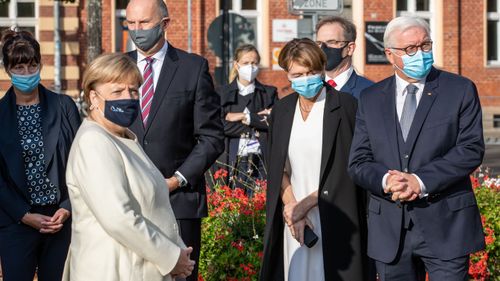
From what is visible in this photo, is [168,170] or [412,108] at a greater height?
[412,108]

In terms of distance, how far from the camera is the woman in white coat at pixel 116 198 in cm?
456

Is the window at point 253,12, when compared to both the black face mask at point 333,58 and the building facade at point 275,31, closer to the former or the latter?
the building facade at point 275,31

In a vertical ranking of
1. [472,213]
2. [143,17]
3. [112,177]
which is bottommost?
[472,213]

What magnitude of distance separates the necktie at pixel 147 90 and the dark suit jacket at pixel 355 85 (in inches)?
63.5

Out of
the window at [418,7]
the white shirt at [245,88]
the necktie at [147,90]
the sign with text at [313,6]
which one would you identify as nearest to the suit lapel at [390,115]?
the necktie at [147,90]

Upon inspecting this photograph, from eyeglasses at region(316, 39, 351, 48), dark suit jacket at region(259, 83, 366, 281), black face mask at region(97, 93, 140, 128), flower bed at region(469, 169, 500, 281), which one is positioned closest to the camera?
black face mask at region(97, 93, 140, 128)

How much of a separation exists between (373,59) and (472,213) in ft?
84.4

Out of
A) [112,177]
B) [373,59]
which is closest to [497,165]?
[373,59]

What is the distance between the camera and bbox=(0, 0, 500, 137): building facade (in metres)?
30.0

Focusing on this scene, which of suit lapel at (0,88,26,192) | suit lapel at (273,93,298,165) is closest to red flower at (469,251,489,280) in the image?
suit lapel at (273,93,298,165)

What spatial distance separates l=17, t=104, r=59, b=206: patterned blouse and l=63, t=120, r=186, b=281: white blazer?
1585mm

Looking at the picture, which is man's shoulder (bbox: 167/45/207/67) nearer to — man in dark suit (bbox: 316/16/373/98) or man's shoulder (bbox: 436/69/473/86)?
man in dark suit (bbox: 316/16/373/98)

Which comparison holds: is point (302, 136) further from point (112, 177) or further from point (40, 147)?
point (112, 177)

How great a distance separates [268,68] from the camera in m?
30.7
